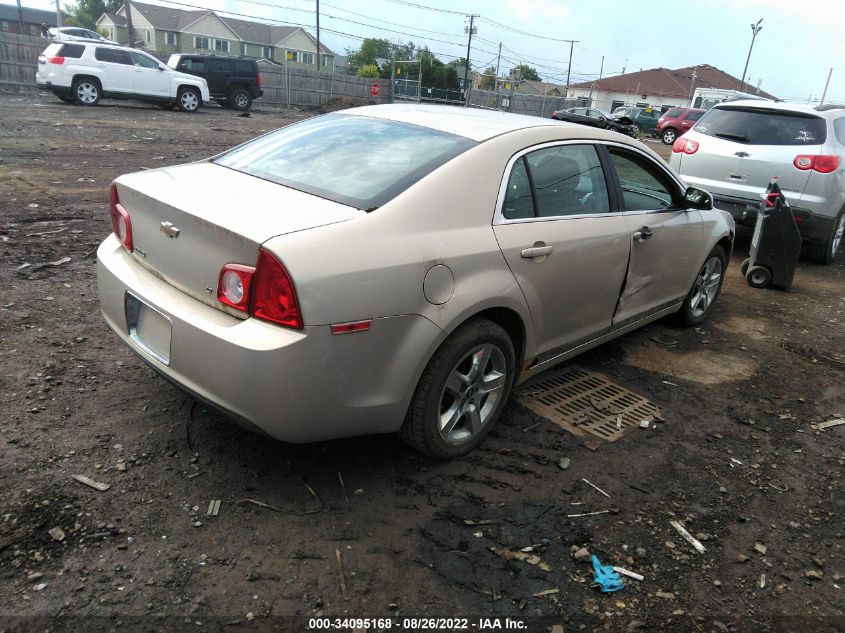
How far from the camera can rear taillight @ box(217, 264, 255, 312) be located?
252cm

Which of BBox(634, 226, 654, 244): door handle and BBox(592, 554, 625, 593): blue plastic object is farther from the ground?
BBox(634, 226, 654, 244): door handle

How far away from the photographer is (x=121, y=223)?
329cm

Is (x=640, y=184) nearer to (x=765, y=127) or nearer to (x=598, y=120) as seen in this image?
(x=765, y=127)

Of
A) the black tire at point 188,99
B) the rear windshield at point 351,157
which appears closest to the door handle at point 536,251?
the rear windshield at point 351,157

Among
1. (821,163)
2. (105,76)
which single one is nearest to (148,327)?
(821,163)

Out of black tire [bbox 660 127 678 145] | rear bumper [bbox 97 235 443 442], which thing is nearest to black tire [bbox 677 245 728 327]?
rear bumper [bbox 97 235 443 442]

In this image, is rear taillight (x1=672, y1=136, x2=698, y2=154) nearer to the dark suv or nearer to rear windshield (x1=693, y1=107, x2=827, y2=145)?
rear windshield (x1=693, y1=107, x2=827, y2=145)

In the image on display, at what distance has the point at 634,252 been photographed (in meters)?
4.13

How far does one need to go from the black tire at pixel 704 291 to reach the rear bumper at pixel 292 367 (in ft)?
10.8

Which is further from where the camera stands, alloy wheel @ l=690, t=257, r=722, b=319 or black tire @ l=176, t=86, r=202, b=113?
black tire @ l=176, t=86, r=202, b=113

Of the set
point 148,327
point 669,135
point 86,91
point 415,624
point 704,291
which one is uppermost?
point 86,91

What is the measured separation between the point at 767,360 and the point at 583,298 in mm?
2289

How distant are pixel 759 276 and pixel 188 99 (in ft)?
65.6

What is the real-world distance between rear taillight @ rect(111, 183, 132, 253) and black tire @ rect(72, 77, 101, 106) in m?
18.8
